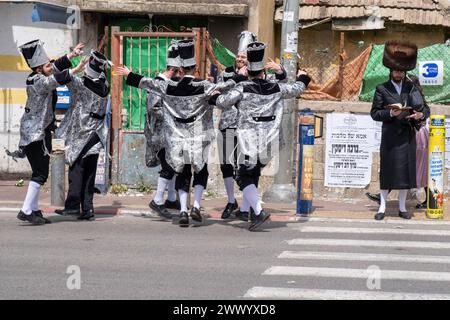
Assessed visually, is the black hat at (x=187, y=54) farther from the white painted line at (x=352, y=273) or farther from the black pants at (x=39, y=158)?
the white painted line at (x=352, y=273)

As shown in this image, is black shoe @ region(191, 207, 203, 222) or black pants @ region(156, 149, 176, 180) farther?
black pants @ region(156, 149, 176, 180)

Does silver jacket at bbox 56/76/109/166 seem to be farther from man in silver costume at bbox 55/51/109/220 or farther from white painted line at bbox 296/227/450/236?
white painted line at bbox 296/227/450/236

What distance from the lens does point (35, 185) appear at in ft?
37.8

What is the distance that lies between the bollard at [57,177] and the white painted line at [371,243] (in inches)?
151

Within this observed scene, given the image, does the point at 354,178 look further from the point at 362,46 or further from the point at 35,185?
the point at 35,185

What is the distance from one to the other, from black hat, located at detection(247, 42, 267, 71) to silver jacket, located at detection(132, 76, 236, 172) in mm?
354

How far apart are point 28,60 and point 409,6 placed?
8022 millimetres

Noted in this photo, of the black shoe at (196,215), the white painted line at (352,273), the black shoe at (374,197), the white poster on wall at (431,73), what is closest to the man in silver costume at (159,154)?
the black shoe at (196,215)

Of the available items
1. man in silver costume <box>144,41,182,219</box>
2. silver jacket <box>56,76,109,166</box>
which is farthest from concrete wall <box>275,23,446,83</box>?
silver jacket <box>56,76,109,166</box>

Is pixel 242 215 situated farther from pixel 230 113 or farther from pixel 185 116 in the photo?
pixel 185 116

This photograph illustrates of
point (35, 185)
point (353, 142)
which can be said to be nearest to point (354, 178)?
point (353, 142)

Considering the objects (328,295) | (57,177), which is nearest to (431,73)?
(57,177)

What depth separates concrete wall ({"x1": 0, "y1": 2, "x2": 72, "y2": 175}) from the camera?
15859mm
